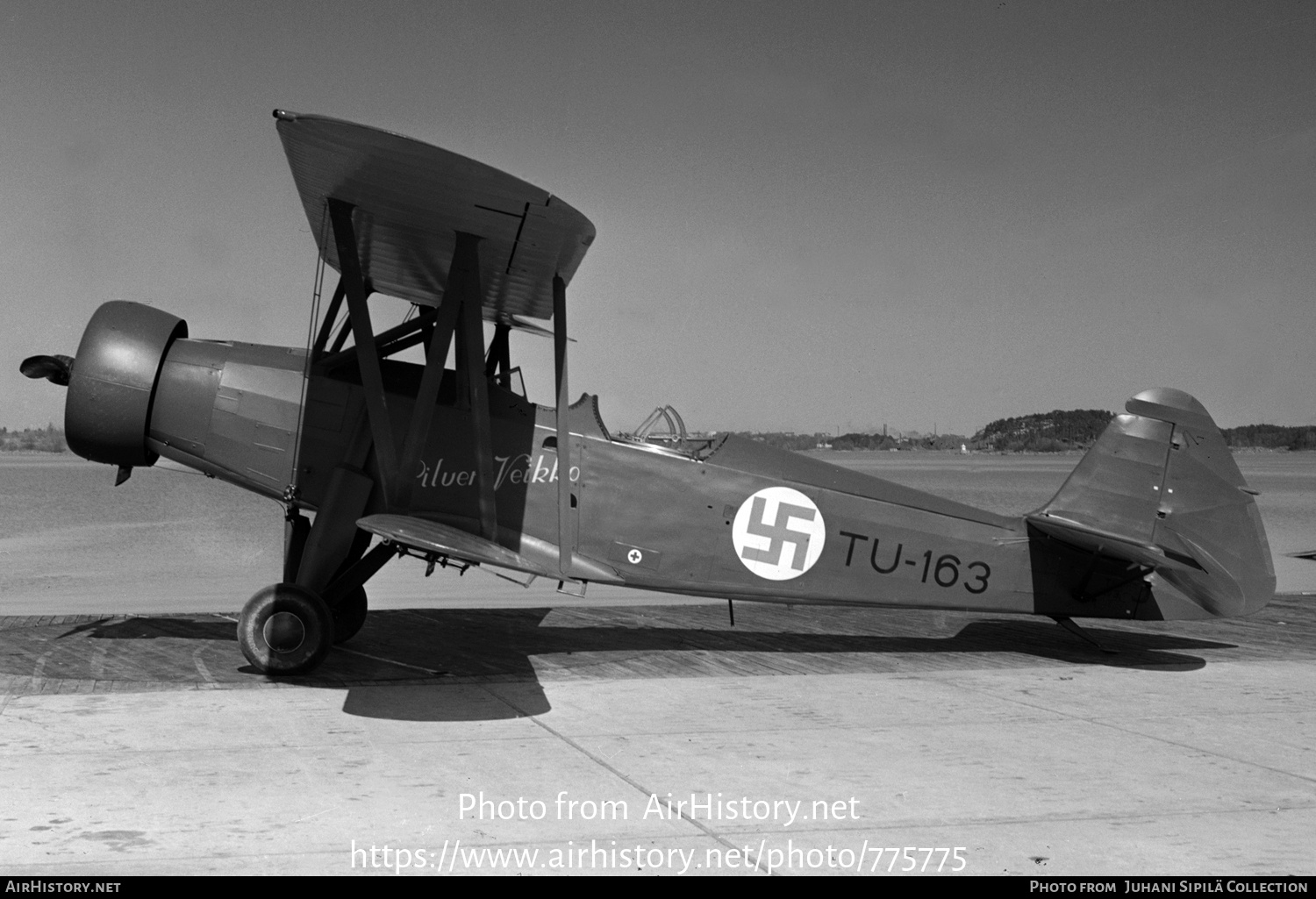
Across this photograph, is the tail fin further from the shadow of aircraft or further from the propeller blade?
the propeller blade

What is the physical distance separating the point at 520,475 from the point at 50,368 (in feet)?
10.8

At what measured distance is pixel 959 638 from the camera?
9812 millimetres

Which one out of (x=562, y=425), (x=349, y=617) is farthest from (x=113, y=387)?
(x=562, y=425)

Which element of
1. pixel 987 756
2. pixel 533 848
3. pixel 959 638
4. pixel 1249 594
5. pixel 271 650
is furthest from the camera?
pixel 959 638

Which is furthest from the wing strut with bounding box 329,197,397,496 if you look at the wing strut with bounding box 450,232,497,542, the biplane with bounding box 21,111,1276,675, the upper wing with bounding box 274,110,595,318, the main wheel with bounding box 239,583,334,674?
the main wheel with bounding box 239,583,334,674

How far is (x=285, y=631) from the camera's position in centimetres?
718

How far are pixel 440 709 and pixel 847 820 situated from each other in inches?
111

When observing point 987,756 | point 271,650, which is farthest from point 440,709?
point 987,756

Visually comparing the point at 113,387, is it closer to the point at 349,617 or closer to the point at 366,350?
the point at 366,350

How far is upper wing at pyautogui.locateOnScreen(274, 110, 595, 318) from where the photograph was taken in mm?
6039


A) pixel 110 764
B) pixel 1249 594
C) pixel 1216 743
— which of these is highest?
pixel 1249 594

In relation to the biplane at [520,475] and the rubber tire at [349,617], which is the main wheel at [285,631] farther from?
the rubber tire at [349,617]
